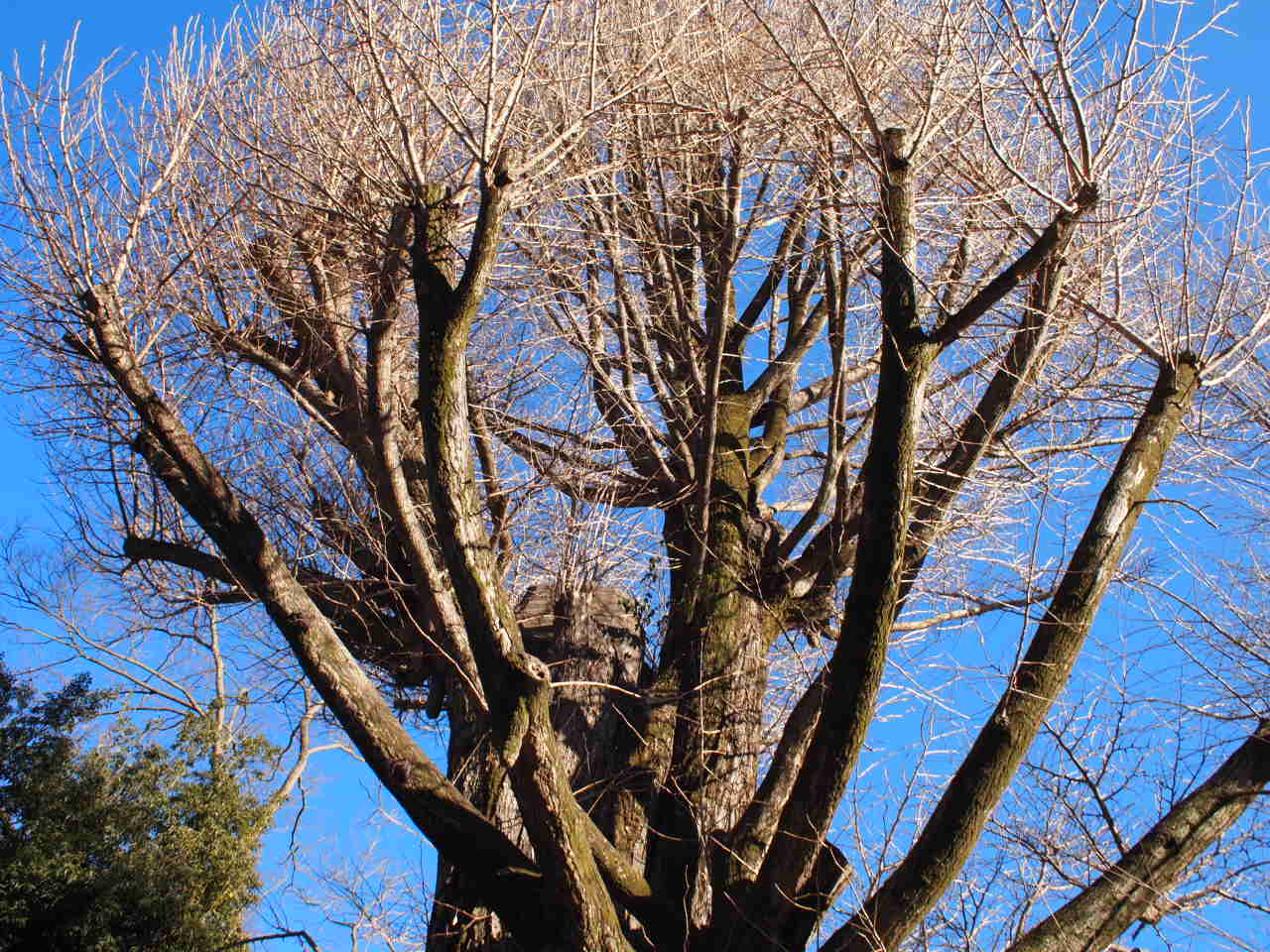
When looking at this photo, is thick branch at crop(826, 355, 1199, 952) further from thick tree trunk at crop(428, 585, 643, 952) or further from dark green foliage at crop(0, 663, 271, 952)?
dark green foliage at crop(0, 663, 271, 952)

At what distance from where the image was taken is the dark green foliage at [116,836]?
21.5 feet

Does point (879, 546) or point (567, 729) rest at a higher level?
point (567, 729)

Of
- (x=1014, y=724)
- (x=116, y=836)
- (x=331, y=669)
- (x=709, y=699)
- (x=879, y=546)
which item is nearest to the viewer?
(x=879, y=546)

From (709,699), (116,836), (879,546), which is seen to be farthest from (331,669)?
(116,836)

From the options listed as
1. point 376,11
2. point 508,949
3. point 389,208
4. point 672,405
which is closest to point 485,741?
point 508,949

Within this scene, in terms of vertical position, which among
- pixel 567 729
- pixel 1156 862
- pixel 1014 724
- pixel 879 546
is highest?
pixel 567 729

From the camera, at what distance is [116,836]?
22.7 ft

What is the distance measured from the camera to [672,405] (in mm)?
5570

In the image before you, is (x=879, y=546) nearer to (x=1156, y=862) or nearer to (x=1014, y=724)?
(x=1014, y=724)

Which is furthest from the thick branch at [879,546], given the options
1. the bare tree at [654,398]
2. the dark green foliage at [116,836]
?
the dark green foliage at [116,836]

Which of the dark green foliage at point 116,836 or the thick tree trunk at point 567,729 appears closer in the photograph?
the thick tree trunk at point 567,729

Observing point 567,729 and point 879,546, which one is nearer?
point 879,546

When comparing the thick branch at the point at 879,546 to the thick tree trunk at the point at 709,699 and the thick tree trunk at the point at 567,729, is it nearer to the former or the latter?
the thick tree trunk at the point at 709,699

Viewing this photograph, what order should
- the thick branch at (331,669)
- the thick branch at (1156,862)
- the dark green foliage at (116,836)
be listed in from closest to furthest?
1. the thick branch at (1156,862)
2. the thick branch at (331,669)
3. the dark green foliage at (116,836)
